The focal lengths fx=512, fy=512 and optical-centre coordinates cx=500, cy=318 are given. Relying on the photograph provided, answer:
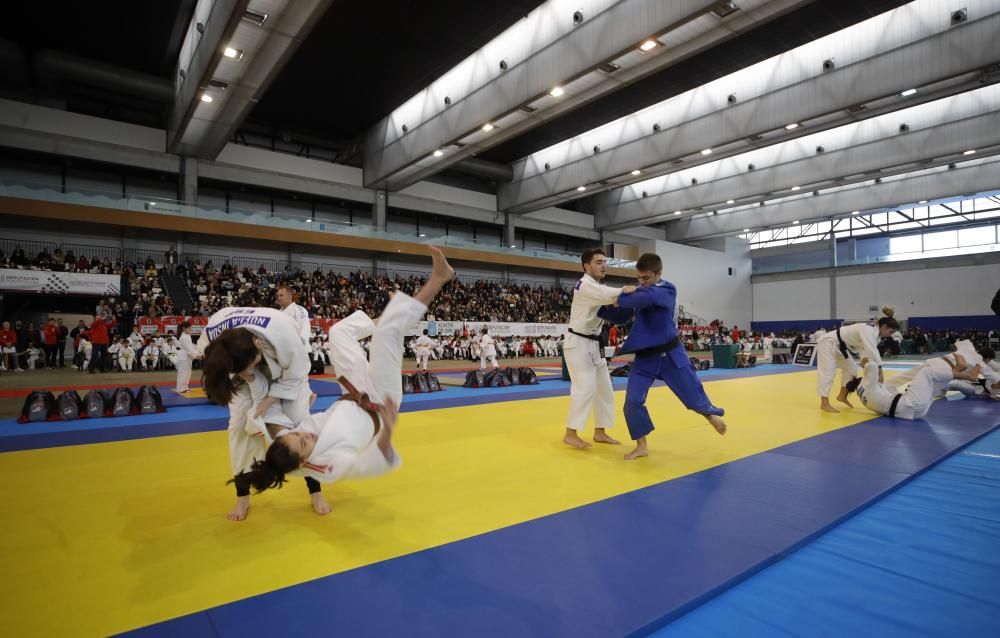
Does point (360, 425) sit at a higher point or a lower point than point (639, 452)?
higher

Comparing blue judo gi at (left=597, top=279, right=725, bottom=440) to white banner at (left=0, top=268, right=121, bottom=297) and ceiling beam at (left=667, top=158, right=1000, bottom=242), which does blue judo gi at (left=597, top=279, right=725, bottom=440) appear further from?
ceiling beam at (left=667, top=158, right=1000, bottom=242)

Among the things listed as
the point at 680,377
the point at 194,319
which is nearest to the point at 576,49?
the point at 680,377

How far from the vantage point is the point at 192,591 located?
1.82 meters

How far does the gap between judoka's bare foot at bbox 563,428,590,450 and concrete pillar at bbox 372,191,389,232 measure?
19474 mm

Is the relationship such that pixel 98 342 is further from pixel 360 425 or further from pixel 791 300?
pixel 791 300

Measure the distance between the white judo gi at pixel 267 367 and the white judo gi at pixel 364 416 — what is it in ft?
0.94

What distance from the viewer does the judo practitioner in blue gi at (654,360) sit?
3791mm

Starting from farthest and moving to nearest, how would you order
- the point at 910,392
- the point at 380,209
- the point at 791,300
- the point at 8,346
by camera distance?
1. the point at 791,300
2. the point at 380,209
3. the point at 8,346
4. the point at 910,392

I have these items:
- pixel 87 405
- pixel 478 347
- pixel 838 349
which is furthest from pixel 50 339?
pixel 838 349

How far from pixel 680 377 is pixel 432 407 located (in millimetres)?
3514

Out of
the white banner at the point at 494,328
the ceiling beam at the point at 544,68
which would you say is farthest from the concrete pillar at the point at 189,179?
the white banner at the point at 494,328

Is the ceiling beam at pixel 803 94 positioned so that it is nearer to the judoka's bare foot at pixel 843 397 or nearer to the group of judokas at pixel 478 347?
the group of judokas at pixel 478 347

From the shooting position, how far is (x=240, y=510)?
2.55m

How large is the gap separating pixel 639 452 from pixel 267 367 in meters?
2.62
